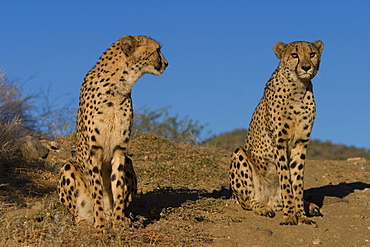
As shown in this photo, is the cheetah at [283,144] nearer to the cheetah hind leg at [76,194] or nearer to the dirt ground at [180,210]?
the dirt ground at [180,210]

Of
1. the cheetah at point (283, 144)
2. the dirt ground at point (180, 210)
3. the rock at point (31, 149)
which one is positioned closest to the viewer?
the dirt ground at point (180, 210)

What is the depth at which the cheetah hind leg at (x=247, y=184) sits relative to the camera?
621 centimetres

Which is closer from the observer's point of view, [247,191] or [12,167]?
[247,191]

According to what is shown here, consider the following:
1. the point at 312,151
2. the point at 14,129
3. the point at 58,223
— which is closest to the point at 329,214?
the point at 58,223

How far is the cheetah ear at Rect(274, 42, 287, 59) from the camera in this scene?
6078 mm

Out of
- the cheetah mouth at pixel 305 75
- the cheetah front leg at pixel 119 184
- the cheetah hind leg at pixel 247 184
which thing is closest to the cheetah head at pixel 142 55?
the cheetah front leg at pixel 119 184

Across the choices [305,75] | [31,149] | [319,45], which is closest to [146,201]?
[305,75]

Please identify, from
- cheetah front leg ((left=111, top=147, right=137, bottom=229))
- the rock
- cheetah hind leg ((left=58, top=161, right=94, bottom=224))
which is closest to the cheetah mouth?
cheetah front leg ((left=111, top=147, right=137, bottom=229))

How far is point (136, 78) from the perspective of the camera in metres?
5.16

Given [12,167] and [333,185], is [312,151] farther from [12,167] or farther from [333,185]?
[12,167]

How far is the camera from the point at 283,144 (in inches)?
235

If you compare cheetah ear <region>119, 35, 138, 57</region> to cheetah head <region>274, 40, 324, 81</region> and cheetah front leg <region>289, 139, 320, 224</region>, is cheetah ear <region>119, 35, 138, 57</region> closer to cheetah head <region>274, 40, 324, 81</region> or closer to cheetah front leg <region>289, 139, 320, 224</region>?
cheetah head <region>274, 40, 324, 81</region>

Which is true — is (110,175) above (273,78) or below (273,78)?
below

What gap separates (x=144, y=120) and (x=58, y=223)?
7.47 m
